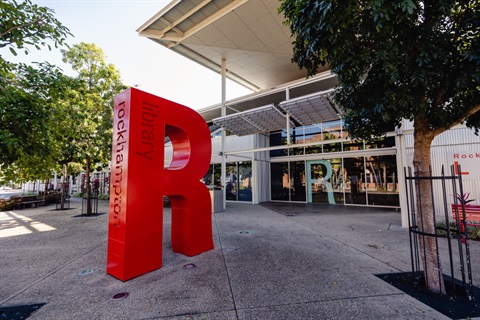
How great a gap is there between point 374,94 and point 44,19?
5.93m

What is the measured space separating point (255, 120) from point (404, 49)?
310 inches

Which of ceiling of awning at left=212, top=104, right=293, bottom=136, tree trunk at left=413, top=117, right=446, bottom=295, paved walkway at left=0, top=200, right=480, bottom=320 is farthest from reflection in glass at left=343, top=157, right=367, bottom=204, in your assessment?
tree trunk at left=413, top=117, right=446, bottom=295

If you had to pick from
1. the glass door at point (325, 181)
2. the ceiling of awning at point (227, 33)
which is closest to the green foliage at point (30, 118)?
the ceiling of awning at point (227, 33)

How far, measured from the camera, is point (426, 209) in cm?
343

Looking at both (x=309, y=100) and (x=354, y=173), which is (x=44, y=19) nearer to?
(x=309, y=100)

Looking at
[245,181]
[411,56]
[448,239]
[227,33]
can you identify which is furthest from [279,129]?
[448,239]

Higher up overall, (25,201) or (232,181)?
(232,181)

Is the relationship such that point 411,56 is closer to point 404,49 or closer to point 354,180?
point 404,49

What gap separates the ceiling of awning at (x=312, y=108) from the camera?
8344 millimetres

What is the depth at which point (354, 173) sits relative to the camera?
41.1 feet

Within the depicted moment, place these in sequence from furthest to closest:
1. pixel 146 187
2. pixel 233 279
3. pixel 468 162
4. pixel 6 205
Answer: pixel 6 205 → pixel 468 162 → pixel 146 187 → pixel 233 279

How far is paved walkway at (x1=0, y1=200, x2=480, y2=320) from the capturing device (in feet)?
9.36

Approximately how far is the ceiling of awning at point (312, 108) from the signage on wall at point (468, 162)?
427cm

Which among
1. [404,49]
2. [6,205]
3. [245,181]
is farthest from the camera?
[245,181]
